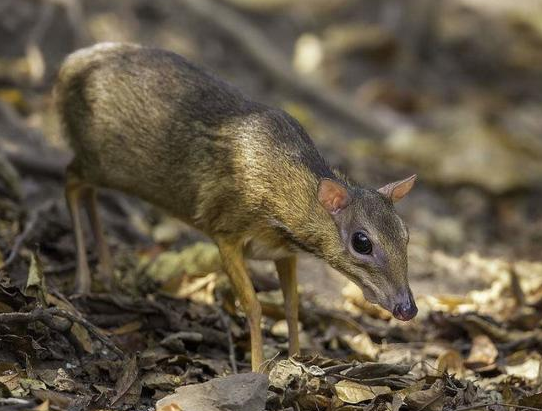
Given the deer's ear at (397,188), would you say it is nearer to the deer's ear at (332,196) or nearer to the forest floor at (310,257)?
the deer's ear at (332,196)

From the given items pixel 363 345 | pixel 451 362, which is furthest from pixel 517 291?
pixel 363 345

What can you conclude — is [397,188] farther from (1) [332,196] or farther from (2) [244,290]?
(2) [244,290]

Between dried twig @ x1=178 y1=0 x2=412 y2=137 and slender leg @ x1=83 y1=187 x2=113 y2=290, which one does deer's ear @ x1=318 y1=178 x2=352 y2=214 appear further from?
dried twig @ x1=178 y1=0 x2=412 y2=137

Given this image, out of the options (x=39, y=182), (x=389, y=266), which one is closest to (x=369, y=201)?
(x=389, y=266)

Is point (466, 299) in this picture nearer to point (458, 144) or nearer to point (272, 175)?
point (272, 175)

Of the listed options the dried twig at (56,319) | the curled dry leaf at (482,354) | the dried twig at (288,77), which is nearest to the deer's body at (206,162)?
the dried twig at (56,319)
